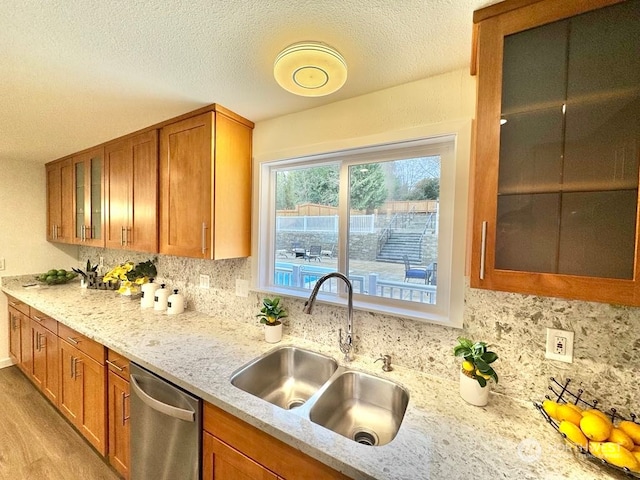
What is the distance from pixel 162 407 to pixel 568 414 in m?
1.55

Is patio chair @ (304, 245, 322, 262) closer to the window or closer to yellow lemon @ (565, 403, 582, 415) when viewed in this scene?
the window

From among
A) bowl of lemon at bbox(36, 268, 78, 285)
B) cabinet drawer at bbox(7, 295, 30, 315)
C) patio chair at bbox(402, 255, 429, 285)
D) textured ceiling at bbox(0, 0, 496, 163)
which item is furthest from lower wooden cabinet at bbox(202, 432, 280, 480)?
bowl of lemon at bbox(36, 268, 78, 285)

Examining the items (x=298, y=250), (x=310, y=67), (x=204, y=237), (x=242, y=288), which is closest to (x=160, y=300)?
(x=242, y=288)

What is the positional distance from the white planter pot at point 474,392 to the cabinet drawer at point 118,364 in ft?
5.38

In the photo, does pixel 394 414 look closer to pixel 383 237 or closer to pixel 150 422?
pixel 383 237

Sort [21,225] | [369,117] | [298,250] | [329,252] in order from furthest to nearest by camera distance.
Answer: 1. [21,225]
2. [298,250]
3. [329,252]
4. [369,117]

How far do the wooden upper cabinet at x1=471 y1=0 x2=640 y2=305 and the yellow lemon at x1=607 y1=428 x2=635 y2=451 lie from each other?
1.37 feet

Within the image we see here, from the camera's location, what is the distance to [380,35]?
3.14 ft

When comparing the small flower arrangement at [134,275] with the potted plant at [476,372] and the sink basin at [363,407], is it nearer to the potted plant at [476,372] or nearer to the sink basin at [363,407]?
the sink basin at [363,407]

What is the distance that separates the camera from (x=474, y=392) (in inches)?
40.3

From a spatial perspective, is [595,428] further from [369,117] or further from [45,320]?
[45,320]

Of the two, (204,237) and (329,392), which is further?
(204,237)

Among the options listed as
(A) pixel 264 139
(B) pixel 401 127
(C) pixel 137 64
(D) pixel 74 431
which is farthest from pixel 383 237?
(D) pixel 74 431

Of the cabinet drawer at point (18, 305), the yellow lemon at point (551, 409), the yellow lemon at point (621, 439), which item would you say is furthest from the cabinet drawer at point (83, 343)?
the yellow lemon at point (621, 439)
